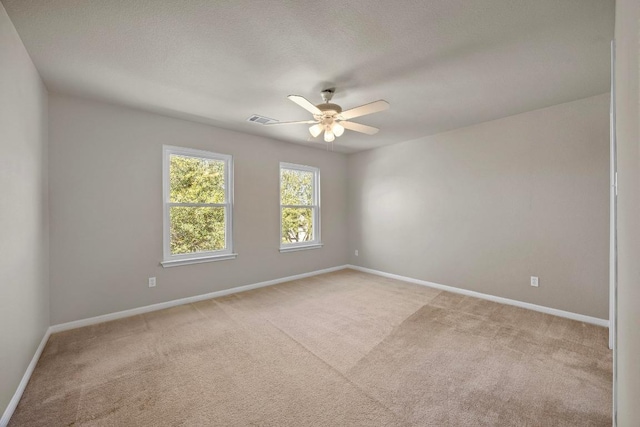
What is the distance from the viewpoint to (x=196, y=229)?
3947mm

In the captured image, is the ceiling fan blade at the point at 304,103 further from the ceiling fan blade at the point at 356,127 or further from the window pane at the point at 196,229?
the window pane at the point at 196,229

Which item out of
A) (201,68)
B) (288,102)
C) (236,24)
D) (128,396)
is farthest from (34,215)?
(288,102)

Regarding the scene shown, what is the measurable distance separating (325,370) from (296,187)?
3524 mm

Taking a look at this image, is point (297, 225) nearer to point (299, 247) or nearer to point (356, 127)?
point (299, 247)

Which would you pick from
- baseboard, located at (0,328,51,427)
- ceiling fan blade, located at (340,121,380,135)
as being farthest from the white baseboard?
ceiling fan blade, located at (340,121,380,135)

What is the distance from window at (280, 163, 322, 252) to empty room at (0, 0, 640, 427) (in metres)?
0.07

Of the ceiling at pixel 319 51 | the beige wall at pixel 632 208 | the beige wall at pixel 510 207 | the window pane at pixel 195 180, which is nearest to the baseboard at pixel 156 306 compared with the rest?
the window pane at pixel 195 180

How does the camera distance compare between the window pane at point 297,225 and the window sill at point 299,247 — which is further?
the window pane at point 297,225

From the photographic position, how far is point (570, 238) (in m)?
3.22

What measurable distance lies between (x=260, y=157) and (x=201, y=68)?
85.4 inches

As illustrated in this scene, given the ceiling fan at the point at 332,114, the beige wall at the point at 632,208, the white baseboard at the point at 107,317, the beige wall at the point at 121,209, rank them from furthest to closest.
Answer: the beige wall at the point at 121,209 < the ceiling fan at the point at 332,114 < the white baseboard at the point at 107,317 < the beige wall at the point at 632,208

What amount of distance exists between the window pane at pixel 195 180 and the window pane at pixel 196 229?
0.15m

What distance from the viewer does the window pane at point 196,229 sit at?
12.4 ft

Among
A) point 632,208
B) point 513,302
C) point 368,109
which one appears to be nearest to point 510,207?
point 513,302
